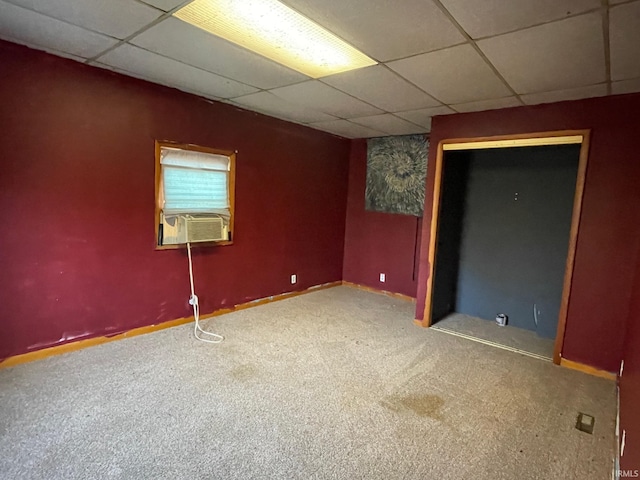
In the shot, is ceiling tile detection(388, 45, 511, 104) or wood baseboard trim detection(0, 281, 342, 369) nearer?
ceiling tile detection(388, 45, 511, 104)

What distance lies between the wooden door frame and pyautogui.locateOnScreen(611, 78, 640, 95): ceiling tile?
0.33 meters

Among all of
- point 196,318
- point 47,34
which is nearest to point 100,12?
point 47,34

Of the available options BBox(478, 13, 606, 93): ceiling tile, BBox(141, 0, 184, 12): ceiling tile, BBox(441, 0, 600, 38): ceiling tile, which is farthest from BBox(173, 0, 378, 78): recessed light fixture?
BBox(478, 13, 606, 93): ceiling tile

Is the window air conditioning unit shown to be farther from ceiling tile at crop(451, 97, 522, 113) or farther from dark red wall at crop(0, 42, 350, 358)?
ceiling tile at crop(451, 97, 522, 113)

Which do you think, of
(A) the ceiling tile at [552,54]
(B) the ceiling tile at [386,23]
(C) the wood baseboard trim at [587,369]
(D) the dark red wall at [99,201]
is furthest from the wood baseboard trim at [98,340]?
(A) the ceiling tile at [552,54]

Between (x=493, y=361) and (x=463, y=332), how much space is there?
670 mm

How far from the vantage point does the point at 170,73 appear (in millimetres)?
2809

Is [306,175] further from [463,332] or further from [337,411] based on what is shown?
[337,411]

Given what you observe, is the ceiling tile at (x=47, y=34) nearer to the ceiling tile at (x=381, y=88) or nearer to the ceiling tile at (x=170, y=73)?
the ceiling tile at (x=170, y=73)

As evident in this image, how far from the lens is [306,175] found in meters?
4.68

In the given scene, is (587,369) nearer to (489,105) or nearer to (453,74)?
(489,105)

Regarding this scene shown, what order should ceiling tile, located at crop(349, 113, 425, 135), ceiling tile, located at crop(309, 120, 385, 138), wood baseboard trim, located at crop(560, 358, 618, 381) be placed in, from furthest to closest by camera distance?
ceiling tile, located at crop(309, 120, 385, 138), ceiling tile, located at crop(349, 113, 425, 135), wood baseboard trim, located at crop(560, 358, 618, 381)

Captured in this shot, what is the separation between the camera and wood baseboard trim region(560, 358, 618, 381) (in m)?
2.85

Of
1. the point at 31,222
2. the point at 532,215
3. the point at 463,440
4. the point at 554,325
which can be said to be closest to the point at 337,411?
the point at 463,440
